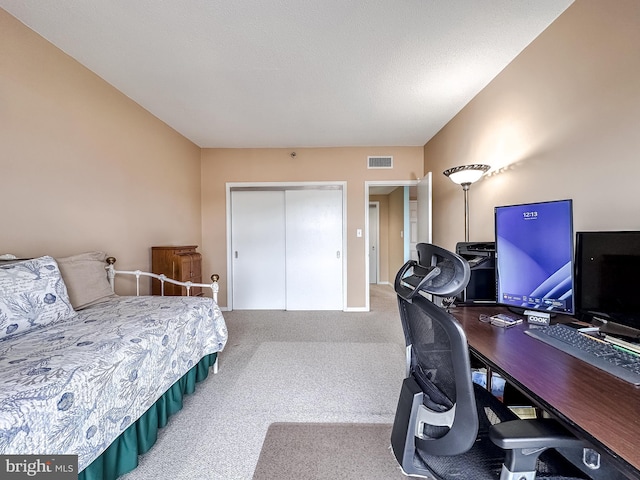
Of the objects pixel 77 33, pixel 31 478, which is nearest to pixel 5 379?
pixel 31 478

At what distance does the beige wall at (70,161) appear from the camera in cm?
166

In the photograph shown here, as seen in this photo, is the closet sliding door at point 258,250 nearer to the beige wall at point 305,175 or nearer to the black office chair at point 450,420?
the beige wall at point 305,175

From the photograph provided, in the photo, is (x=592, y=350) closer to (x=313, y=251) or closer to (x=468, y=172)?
(x=468, y=172)

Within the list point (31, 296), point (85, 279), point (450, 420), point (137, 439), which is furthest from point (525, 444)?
point (85, 279)

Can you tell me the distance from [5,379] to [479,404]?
67.9 inches

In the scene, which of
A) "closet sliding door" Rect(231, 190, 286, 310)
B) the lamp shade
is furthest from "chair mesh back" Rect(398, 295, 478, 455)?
"closet sliding door" Rect(231, 190, 286, 310)

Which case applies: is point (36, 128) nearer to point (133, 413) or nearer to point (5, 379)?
point (5, 379)

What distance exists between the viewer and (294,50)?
193 centimetres

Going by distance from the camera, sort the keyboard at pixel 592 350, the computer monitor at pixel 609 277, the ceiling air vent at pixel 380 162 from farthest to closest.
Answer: the ceiling air vent at pixel 380 162, the computer monitor at pixel 609 277, the keyboard at pixel 592 350

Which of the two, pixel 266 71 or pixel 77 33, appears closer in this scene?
pixel 77 33

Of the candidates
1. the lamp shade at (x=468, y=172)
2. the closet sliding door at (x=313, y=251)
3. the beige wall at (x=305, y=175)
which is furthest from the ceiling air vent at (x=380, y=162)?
the lamp shade at (x=468, y=172)

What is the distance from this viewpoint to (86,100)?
2131 mm

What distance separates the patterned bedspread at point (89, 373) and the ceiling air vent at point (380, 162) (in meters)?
3.27

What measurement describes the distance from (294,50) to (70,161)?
1934 millimetres
